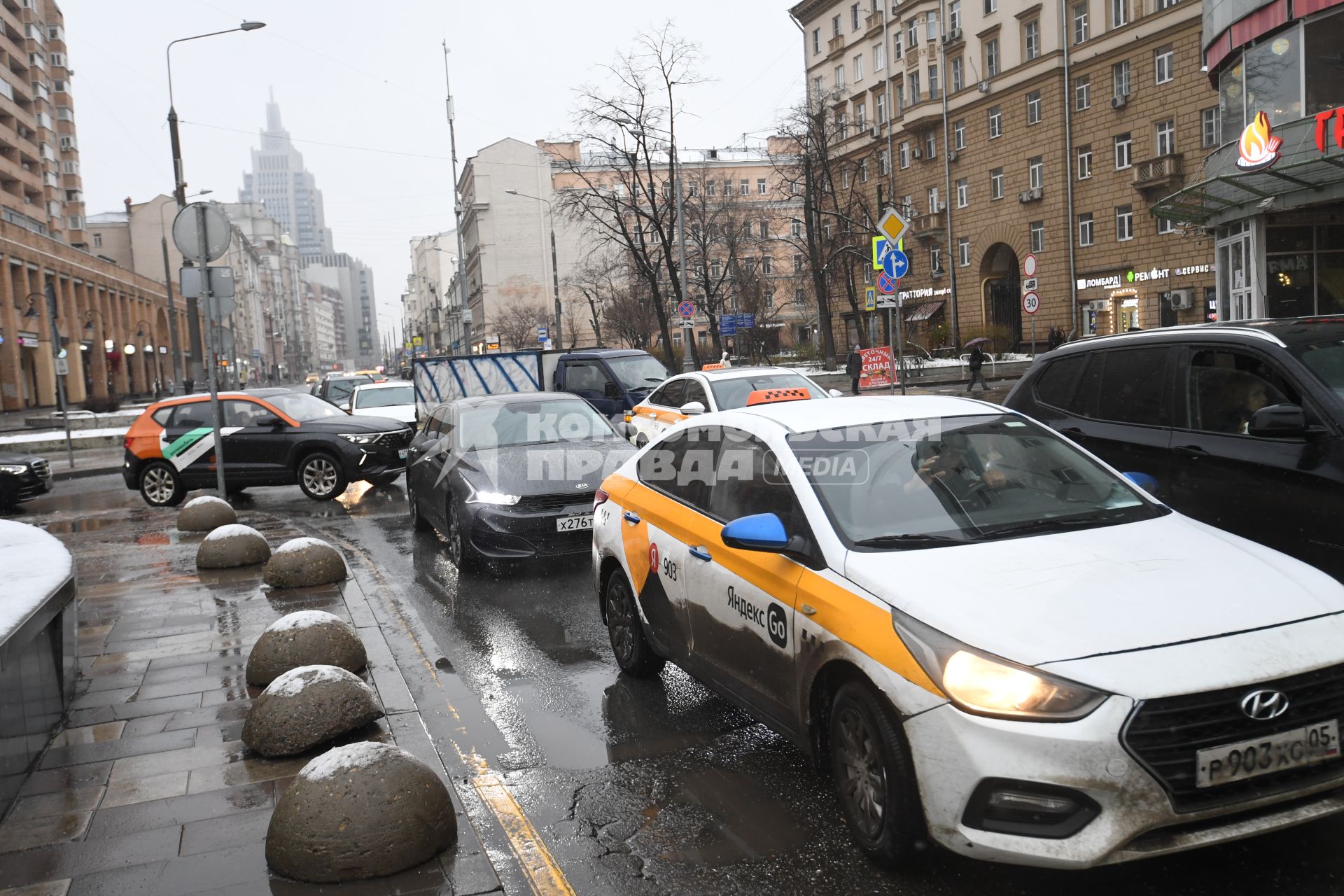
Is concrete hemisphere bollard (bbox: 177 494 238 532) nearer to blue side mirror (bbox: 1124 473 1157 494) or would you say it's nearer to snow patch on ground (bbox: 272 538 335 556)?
snow patch on ground (bbox: 272 538 335 556)

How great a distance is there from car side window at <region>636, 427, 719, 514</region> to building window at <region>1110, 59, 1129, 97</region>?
139 feet

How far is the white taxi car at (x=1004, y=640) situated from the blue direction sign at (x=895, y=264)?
1140 cm

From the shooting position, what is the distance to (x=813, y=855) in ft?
12.8

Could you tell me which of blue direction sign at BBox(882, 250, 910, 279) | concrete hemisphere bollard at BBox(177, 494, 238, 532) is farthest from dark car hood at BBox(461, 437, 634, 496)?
blue direction sign at BBox(882, 250, 910, 279)

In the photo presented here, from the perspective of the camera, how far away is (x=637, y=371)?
20625 mm

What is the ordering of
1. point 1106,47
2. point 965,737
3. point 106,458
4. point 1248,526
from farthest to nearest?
1. point 1106,47
2. point 106,458
3. point 1248,526
4. point 965,737

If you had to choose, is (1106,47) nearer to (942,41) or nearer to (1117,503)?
(942,41)

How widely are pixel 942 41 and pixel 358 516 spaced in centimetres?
4669

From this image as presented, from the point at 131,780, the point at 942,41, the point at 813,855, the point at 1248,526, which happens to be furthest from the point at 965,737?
the point at 942,41

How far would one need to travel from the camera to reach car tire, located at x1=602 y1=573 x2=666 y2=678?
598cm

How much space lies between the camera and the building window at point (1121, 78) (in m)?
42.2

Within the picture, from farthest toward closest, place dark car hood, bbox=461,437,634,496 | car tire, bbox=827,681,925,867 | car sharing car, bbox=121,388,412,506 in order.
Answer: car sharing car, bbox=121,388,412,506 → dark car hood, bbox=461,437,634,496 → car tire, bbox=827,681,925,867

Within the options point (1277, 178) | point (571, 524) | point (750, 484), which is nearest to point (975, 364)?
point (1277, 178)

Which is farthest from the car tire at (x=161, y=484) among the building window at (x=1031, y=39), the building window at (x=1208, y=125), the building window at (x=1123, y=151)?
the building window at (x=1031, y=39)
